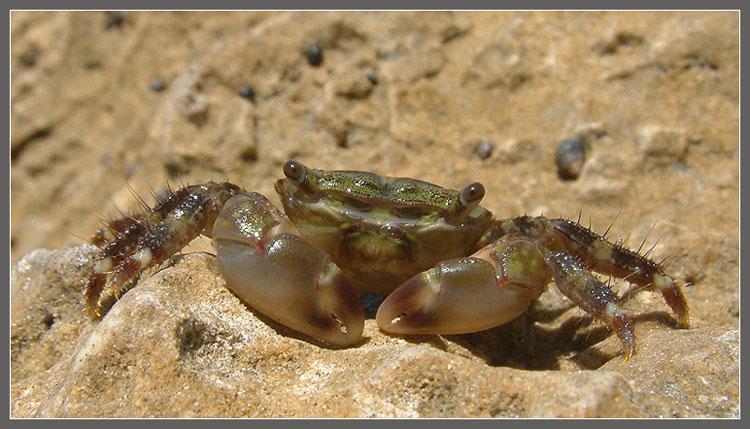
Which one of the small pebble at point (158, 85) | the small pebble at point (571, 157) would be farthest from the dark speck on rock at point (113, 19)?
the small pebble at point (571, 157)

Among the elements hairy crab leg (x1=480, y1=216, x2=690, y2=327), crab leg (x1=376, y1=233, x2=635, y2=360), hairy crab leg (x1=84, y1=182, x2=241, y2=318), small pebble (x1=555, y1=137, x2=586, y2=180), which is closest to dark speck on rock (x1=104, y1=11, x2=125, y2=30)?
hairy crab leg (x1=84, y1=182, x2=241, y2=318)

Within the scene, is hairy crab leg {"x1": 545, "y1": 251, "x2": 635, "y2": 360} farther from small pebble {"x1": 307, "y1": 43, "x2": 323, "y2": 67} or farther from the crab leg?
small pebble {"x1": 307, "y1": 43, "x2": 323, "y2": 67}

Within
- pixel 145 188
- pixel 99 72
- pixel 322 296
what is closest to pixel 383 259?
pixel 322 296

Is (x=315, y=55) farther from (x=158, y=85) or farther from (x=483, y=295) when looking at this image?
(x=483, y=295)

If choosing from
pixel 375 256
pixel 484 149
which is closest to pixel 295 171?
pixel 375 256

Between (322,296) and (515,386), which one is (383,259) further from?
(515,386)

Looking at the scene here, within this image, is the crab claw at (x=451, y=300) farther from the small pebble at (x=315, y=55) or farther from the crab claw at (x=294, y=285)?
the small pebble at (x=315, y=55)
